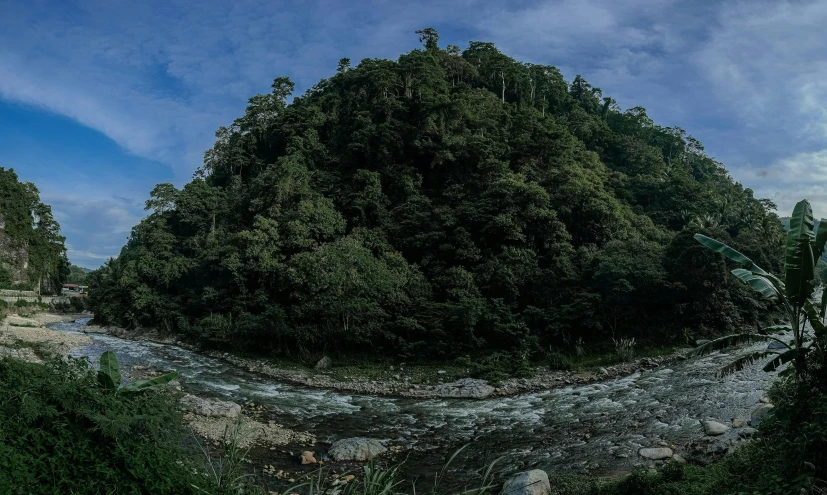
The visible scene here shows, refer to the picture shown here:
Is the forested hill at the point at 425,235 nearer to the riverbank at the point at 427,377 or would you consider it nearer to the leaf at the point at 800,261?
the riverbank at the point at 427,377

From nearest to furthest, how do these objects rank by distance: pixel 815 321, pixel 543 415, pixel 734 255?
pixel 815 321 → pixel 734 255 → pixel 543 415

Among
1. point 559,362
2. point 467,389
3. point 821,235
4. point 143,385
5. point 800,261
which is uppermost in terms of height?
point 821,235

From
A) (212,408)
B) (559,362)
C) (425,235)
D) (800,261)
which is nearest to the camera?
(800,261)

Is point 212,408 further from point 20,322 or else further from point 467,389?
point 20,322

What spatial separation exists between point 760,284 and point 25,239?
67.2 meters

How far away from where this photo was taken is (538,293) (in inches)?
1041

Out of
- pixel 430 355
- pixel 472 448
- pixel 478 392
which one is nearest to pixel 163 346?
pixel 430 355

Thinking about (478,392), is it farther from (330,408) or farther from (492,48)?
(492,48)

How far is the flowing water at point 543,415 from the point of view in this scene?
11.8m

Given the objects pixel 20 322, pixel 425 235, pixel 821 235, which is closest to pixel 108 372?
pixel 821 235

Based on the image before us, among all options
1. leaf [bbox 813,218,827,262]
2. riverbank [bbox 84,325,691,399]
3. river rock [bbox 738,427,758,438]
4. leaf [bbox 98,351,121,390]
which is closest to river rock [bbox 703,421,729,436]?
river rock [bbox 738,427,758,438]

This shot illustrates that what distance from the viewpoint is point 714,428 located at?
460 inches

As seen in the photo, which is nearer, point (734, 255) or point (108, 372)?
point (108, 372)

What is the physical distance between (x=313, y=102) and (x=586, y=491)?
45.4 meters
